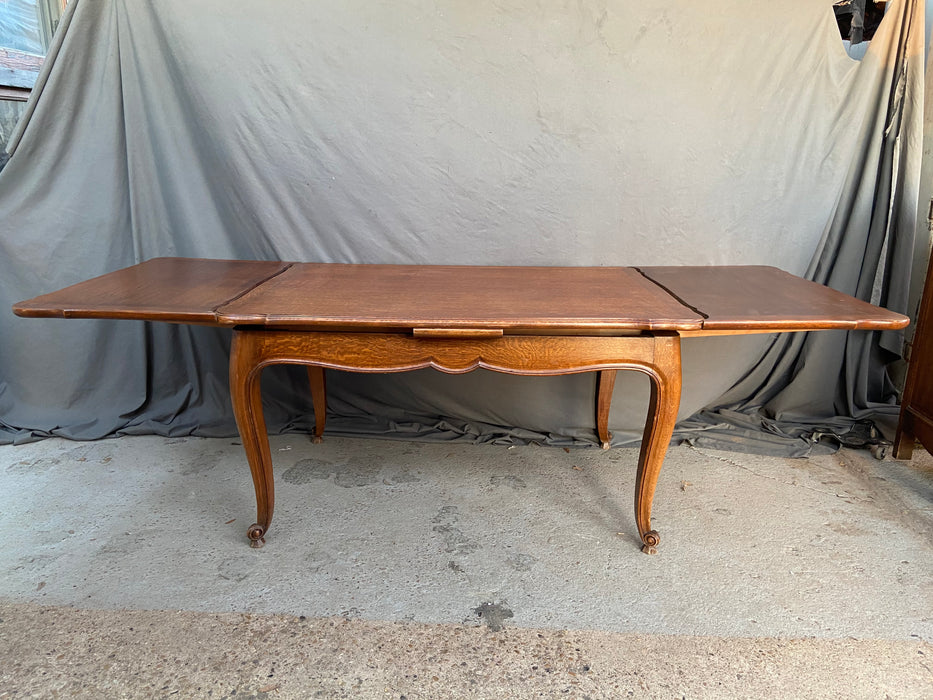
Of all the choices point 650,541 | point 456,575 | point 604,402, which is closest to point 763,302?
point 650,541

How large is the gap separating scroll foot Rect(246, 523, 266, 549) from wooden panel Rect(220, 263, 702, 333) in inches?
26.1

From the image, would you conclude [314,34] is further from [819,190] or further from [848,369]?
[848,369]

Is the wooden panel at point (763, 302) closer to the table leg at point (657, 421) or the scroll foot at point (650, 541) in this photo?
the table leg at point (657, 421)

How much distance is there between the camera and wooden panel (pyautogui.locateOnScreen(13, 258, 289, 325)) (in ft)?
5.39

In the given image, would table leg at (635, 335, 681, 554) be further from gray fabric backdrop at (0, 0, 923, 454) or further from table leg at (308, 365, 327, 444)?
table leg at (308, 365, 327, 444)

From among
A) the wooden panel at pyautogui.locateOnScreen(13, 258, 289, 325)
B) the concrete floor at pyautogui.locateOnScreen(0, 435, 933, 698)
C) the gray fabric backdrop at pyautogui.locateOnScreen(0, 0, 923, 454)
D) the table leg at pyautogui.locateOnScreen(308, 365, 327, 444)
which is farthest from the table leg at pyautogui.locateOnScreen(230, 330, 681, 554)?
the gray fabric backdrop at pyautogui.locateOnScreen(0, 0, 923, 454)

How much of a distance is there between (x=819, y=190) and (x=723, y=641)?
6.00 ft

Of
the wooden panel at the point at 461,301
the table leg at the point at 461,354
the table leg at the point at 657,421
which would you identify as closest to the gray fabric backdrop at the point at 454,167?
the wooden panel at the point at 461,301

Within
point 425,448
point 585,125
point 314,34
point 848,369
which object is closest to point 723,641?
point 425,448

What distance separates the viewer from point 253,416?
71.7 inches

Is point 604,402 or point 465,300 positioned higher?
point 465,300

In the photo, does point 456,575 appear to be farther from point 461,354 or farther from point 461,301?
point 461,301

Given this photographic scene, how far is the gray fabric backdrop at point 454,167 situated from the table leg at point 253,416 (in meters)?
0.80

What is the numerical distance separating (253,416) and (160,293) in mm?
445
